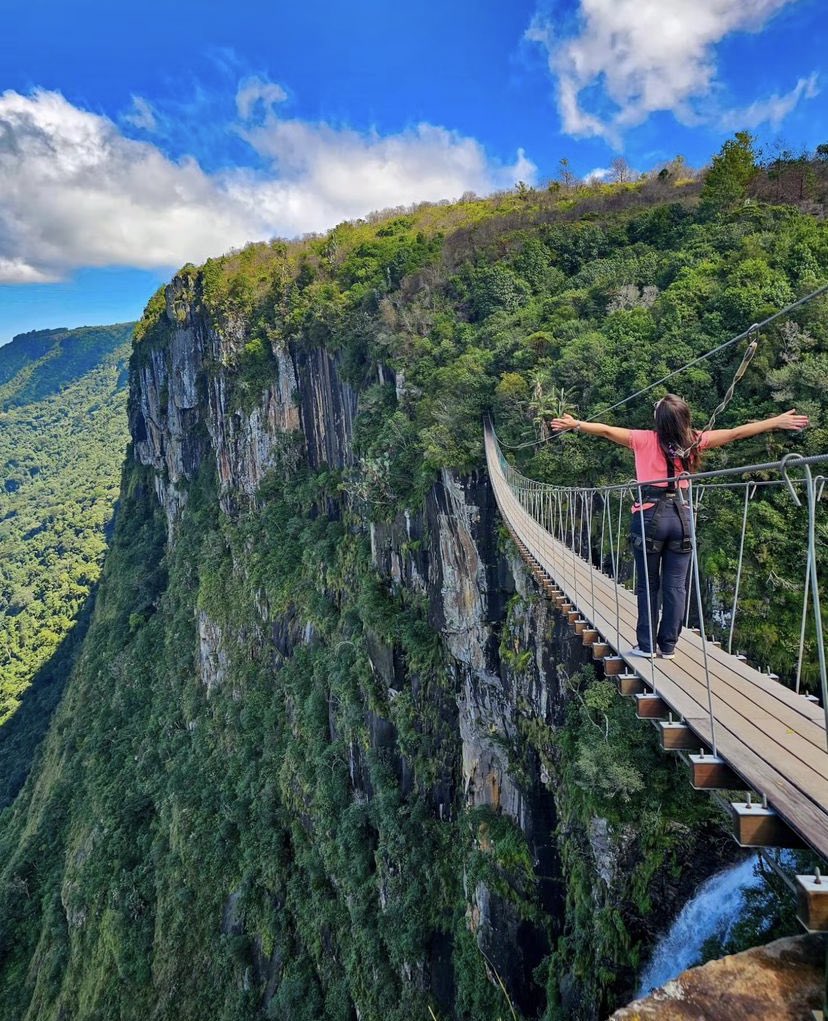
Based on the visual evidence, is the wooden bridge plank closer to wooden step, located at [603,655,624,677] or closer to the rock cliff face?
wooden step, located at [603,655,624,677]

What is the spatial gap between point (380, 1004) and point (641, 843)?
Result: 1023 centimetres

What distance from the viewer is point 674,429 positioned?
330cm

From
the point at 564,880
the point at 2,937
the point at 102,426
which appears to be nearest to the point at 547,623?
the point at 564,880

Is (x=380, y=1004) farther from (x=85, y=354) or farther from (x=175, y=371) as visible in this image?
(x=85, y=354)

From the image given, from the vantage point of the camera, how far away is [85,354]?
150 metres

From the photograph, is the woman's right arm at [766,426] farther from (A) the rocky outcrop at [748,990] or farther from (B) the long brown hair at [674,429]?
(A) the rocky outcrop at [748,990]

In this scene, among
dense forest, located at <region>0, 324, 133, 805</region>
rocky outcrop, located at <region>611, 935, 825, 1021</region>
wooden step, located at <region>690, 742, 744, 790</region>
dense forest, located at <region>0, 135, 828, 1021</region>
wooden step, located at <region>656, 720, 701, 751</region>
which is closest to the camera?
rocky outcrop, located at <region>611, 935, 825, 1021</region>

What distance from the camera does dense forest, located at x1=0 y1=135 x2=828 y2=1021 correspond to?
9102 millimetres

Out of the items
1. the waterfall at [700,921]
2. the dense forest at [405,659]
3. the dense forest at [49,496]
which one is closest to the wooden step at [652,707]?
the dense forest at [405,659]

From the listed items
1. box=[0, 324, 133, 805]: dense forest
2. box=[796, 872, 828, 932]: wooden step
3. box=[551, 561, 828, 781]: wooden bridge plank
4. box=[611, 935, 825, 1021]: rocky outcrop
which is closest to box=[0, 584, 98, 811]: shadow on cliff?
box=[0, 324, 133, 805]: dense forest

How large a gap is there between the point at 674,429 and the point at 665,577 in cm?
→ 91

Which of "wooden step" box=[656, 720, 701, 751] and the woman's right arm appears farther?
"wooden step" box=[656, 720, 701, 751]

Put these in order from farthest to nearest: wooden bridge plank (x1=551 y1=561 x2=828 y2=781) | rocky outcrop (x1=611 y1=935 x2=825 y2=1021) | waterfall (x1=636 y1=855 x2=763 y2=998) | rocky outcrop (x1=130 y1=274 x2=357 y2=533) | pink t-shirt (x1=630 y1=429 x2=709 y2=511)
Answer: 1. rocky outcrop (x1=130 y1=274 x2=357 y2=533)
2. waterfall (x1=636 y1=855 x2=763 y2=998)
3. pink t-shirt (x1=630 y1=429 x2=709 y2=511)
4. wooden bridge plank (x1=551 y1=561 x2=828 y2=781)
5. rocky outcrop (x1=611 y1=935 x2=825 y2=1021)

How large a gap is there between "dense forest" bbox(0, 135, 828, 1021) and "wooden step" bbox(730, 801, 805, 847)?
2.75m
